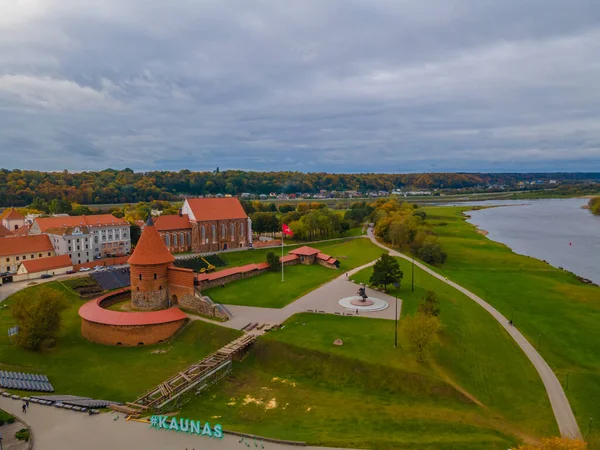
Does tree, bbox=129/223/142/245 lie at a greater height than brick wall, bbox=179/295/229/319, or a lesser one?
greater

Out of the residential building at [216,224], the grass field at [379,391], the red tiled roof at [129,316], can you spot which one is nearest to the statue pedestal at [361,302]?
the grass field at [379,391]

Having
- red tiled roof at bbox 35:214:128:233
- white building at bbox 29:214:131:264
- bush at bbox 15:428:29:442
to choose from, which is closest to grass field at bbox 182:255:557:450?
bush at bbox 15:428:29:442

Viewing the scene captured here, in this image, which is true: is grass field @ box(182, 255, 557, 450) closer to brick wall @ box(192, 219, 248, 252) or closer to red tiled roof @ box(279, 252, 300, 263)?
red tiled roof @ box(279, 252, 300, 263)

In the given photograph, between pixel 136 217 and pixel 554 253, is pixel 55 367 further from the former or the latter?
pixel 554 253

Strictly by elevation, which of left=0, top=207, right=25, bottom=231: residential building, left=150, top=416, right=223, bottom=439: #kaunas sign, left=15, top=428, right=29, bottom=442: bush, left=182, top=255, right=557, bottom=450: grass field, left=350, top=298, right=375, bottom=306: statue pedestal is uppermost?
left=0, top=207, right=25, bottom=231: residential building

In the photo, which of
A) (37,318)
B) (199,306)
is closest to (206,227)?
(199,306)

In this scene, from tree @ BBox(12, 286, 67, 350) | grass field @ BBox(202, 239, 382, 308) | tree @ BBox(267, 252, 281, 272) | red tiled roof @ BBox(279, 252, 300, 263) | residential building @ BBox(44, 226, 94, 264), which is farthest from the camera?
red tiled roof @ BBox(279, 252, 300, 263)
